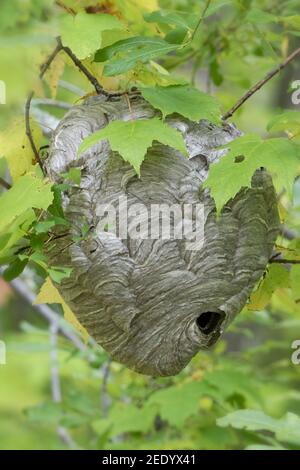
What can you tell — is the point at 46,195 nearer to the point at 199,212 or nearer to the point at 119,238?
the point at 119,238

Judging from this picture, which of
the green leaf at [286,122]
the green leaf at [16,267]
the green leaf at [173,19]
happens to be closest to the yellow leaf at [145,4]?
the green leaf at [173,19]

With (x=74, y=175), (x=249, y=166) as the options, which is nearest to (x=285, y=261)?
(x=249, y=166)

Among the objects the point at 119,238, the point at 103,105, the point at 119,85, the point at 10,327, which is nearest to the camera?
the point at 119,238

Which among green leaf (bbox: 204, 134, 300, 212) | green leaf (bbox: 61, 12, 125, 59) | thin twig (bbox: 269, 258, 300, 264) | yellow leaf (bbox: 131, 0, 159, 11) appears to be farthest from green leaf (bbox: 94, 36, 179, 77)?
thin twig (bbox: 269, 258, 300, 264)

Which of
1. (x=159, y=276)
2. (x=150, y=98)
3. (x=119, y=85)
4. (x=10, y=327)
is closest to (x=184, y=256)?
(x=159, y=276)

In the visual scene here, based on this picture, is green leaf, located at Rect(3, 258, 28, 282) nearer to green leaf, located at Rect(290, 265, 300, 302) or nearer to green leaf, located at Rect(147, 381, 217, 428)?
green leaf, located at Rect(290, 265, 300, 302)

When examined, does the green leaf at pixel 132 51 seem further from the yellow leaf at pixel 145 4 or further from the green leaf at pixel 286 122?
the yellow leaf at pixel 145 4

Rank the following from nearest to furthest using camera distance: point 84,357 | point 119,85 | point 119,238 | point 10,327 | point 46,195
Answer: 1. point 46,195
2. point 119,238
3. point 119,85
4. point 84,357
5. point 10,327

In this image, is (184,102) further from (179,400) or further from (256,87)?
(179,400)
